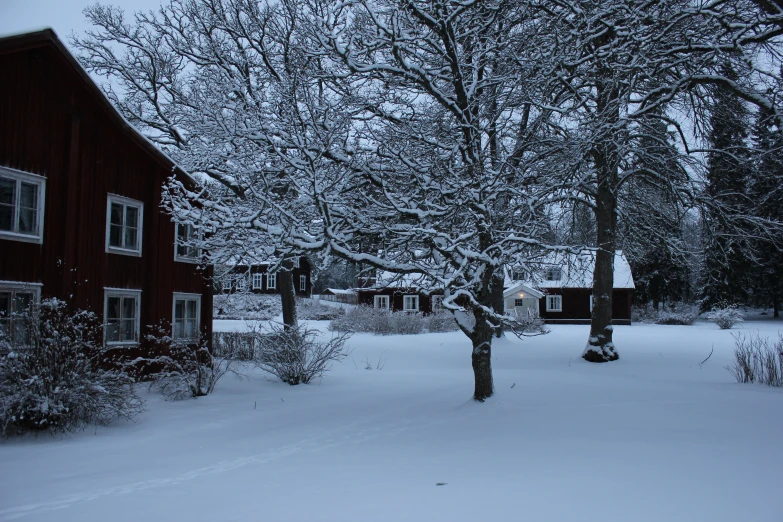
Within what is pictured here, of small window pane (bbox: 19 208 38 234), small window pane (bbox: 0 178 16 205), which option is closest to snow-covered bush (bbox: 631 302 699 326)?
small window pane (bbox: 19 208 38 234)

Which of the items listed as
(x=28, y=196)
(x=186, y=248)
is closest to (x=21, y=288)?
(x=28, y=196)

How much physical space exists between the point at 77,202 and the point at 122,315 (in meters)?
2.87

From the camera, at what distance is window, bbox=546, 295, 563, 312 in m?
41.3

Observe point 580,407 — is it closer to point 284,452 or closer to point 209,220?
point 284,452

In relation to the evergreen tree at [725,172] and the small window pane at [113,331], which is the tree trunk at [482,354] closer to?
the evergreen tree at [725,172]

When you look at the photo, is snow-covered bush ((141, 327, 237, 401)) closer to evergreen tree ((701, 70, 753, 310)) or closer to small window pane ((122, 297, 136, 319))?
small window pane ((122, 297, 136, 319))

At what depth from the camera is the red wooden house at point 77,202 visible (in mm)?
11195

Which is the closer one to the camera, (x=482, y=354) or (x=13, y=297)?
(x=482, y=354)

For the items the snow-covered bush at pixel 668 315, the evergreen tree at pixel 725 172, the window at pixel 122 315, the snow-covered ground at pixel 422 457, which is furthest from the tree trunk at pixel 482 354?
the snow-covered bush at pixel 668 315

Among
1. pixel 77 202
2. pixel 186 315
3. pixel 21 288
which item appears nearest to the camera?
pixel 21 288

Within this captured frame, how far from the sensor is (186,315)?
16.0 m

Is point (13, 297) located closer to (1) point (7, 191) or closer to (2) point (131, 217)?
(1) point (7, 191)

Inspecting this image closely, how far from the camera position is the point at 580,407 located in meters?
10.9

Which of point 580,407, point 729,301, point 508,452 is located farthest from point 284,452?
point 729,301
